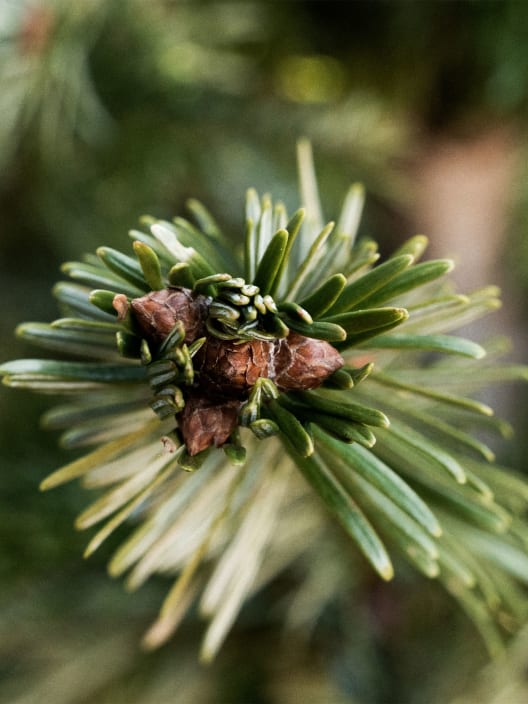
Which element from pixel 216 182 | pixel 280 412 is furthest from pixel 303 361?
pixel 216 182

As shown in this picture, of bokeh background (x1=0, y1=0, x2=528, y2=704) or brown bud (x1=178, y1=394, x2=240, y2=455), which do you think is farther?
bokeh background (x1=0, y1=0, x2=528, y2=704)

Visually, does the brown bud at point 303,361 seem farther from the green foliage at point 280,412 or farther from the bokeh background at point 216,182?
the bokeh background at point 216,182

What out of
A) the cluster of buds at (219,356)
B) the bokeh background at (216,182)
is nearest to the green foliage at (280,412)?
the cluster of buds at (219,356)

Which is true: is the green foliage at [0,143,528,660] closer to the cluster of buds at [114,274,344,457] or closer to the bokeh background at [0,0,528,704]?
the cluster of buds at [114,274,344,457]

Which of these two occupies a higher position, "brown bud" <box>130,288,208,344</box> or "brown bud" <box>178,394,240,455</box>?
"brown bud" <box>130,288,208,344</box>

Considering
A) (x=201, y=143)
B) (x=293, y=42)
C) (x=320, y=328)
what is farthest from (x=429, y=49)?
(x=320, y=328)

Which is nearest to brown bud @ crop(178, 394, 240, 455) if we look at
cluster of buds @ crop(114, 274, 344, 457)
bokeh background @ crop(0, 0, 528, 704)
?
cluster of buds @ crop(114, 274, 344, 457)

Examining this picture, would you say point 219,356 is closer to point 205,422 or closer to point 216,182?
point 205,422
